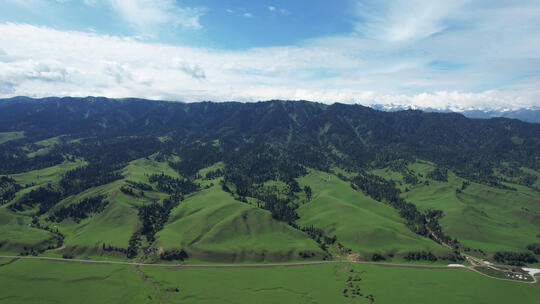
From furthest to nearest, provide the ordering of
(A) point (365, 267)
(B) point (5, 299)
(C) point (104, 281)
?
1. (A) point (365, 267)
2. (C) point (104, 281)
3. (B) point (5, 299)

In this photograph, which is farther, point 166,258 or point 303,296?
point 166,258

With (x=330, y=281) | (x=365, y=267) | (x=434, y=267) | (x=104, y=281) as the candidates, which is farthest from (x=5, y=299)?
(x=434, y=267)

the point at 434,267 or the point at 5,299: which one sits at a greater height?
the point at 434,267

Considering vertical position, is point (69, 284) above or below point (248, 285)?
below

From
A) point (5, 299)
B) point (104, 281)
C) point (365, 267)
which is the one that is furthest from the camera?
point (365, 267)

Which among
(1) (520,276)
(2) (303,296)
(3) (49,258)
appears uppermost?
(1) (520,276)

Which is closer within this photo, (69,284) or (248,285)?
(69,284)

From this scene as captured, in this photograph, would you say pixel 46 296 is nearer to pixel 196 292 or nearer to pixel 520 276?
pixel 196 292
